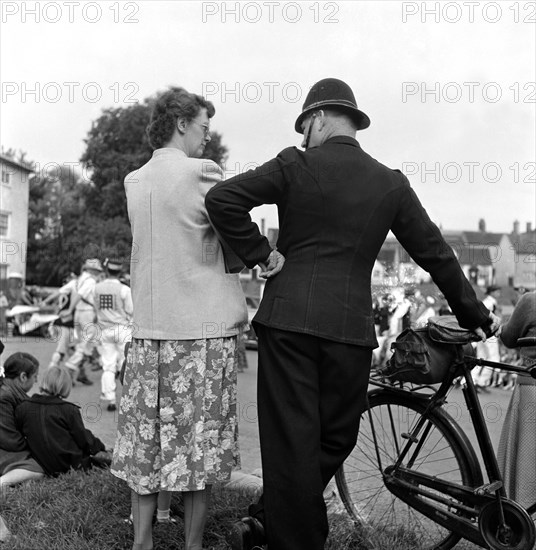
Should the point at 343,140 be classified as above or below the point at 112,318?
above

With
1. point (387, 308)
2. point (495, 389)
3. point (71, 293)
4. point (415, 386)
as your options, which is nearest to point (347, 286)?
point (415, 386)

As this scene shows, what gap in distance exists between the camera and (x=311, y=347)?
9.60 feet

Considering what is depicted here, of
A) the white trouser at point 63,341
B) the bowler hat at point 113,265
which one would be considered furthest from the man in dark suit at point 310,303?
the white trouser at point 63,341

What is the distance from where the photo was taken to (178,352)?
319 centimetres

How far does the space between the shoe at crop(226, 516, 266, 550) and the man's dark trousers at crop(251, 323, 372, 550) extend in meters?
0.07

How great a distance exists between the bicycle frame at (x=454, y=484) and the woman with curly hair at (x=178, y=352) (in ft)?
2.95

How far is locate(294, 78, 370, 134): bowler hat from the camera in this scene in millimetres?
3047

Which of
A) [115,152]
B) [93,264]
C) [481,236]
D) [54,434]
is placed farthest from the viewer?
[481,236]

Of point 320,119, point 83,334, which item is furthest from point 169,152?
point 83,334

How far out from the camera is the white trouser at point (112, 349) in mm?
8688

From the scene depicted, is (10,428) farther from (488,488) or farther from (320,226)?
(488,488)

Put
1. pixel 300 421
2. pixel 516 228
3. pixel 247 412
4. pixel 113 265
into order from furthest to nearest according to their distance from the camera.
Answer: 1. pixel 516 228
2. pixel 113 265
3. pixel 247 412
4. pixel 300 421

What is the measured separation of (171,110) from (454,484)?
223 cm

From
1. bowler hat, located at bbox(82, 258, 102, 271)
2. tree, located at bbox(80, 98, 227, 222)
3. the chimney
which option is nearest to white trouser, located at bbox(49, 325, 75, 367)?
bowler hat, located at bbox(82, 258, 102, 271)
